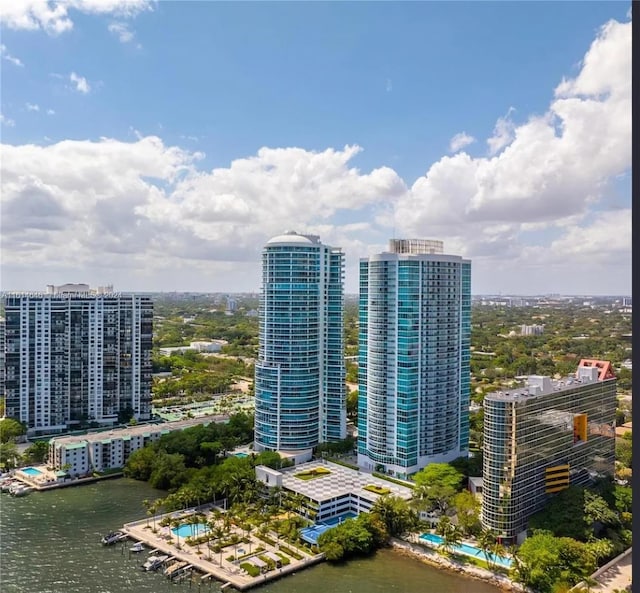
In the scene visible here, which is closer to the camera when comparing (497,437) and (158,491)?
(497,437)

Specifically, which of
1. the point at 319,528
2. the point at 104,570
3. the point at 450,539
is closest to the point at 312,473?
the point at 319,528

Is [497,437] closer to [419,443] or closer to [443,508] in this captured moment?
[443,508]

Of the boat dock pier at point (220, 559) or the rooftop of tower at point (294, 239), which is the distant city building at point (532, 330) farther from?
the boat dock pier at point (220, 559)

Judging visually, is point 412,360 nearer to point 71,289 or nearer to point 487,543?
point 487,543

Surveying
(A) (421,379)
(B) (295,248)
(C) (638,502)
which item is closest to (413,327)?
(A) (421,379)

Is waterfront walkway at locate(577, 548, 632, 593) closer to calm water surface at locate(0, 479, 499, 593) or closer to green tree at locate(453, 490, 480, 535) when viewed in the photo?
calm water surface at locate(0, 479, 499, 593)

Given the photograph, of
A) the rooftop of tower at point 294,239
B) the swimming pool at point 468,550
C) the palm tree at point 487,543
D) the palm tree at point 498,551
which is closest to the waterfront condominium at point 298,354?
the rooftop of tower at point 294,239

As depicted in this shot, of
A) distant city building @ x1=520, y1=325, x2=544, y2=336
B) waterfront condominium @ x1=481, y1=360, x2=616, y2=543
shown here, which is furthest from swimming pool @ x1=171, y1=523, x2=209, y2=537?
distant city building @ x1=520, y1=325, x2=544, y2=336
